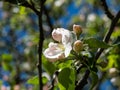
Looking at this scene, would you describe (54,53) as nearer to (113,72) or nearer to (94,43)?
(94,43)

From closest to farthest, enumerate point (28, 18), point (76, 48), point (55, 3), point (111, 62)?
point (76, 48) < point (111, 62) < point (55, 3) < point (28, 18)

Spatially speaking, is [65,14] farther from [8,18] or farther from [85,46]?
[85,46]

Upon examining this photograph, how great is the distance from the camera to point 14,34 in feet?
26.8

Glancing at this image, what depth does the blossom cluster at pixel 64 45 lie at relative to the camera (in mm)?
1915

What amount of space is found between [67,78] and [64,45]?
14 centimetres

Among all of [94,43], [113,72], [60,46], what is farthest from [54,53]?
[113,72]

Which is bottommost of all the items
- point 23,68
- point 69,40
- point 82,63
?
point 23,68

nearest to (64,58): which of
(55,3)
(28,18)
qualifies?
(55,3)

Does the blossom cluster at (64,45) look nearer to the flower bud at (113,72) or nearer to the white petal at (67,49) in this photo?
the white petal at (67,49)

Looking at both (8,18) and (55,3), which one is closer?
(55,3)

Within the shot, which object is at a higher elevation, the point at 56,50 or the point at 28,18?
the point at 56,50

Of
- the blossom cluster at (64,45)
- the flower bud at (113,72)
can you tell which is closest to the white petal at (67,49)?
the blossom cluster at (64,45)

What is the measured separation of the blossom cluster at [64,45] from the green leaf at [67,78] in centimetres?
7

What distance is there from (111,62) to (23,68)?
152 inches
